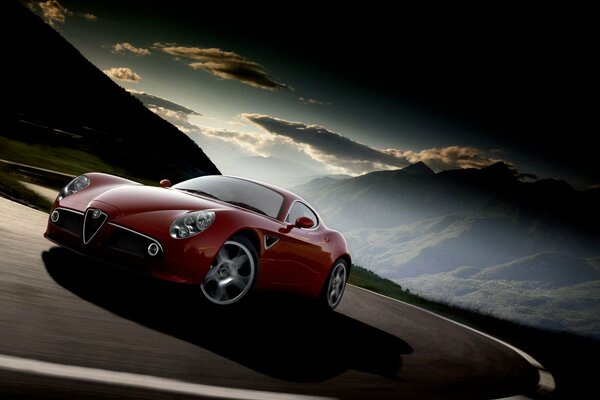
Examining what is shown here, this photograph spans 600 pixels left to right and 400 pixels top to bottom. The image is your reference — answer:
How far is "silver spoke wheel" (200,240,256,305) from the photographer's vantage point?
4.89 meters

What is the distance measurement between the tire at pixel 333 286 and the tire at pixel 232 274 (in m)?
1.92

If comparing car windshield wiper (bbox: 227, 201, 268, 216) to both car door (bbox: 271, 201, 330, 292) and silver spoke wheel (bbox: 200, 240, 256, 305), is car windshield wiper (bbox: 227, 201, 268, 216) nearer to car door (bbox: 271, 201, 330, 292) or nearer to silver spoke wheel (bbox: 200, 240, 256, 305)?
car door (bbox: 271, 201, 330, 292)

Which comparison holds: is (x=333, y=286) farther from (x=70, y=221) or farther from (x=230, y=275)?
(x=70, y=221)

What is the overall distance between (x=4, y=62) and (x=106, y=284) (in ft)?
441

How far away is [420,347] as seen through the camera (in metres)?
6.23

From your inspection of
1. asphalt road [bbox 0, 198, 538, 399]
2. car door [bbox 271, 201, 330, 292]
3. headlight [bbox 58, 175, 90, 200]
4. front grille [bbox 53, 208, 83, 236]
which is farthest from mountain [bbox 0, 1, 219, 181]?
front grille [bbox 53, 208, 83, 236]

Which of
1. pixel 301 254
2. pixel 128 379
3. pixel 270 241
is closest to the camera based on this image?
pixel 128 379

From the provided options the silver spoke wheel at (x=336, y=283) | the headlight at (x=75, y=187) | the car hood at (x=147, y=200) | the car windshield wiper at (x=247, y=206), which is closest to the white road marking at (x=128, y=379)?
the car hood at (x=147, y=200)

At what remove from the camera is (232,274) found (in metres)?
4.99

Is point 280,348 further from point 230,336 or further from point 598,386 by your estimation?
point 598,386

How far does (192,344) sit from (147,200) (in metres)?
1.74

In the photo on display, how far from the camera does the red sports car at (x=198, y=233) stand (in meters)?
4.53

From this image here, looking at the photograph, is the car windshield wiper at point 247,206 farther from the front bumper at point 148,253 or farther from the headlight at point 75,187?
the headlight at point 75,187

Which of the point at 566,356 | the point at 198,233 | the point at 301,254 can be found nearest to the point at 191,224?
the point at 198,233
